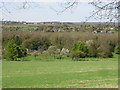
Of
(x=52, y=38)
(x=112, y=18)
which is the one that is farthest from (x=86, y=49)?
(x=112, y=18)

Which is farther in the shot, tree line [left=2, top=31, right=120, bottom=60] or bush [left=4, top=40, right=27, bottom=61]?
tree line [left=2, top=31, right=120, bottom=60]

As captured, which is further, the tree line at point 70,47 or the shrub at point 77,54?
the shrub at point 77,54

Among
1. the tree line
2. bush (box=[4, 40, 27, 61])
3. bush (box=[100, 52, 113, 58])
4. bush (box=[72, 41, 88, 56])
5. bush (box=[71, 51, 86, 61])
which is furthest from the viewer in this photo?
bush (box=[72, 41, 88, 56])

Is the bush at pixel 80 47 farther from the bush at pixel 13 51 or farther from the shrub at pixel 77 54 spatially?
the bush at pixel 13 51

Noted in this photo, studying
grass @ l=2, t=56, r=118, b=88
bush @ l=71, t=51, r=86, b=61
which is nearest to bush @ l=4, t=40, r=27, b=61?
bush @ l=71, t=51, r=86, b=61

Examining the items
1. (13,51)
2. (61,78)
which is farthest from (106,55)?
(61,78)

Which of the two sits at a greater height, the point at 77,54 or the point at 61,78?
the point at 61,78

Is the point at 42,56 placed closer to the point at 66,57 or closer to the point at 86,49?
the point at 66,57

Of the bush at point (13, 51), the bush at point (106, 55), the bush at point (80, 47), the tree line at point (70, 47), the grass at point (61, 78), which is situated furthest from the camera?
the bush at point (80, 47)

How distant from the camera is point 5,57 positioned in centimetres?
5175

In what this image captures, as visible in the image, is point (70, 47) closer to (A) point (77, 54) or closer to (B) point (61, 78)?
(A) point (77, 54)

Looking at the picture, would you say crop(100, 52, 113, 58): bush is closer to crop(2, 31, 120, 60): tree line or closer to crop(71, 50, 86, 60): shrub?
crop(2, 31, 120, 60): tree line

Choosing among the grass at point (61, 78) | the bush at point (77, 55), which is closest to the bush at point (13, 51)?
the bush at point (77, 55)

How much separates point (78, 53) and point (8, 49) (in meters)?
13.9
